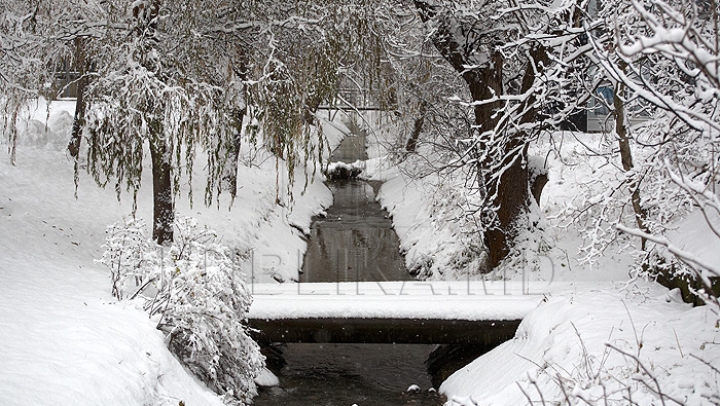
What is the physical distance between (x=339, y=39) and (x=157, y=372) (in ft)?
19.0

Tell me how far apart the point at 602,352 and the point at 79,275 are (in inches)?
270

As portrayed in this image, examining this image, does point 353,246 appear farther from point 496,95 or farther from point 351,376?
point 351,376

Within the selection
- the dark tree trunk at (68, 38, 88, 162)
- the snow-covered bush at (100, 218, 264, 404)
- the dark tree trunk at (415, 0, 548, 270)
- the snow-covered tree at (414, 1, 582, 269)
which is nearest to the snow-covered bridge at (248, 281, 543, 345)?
the snow-covered bush at (100, 218, 264, 404)

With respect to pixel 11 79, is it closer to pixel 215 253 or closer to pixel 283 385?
pixel 215 253

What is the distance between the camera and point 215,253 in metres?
7.73

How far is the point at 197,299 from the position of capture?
6859 millimetres

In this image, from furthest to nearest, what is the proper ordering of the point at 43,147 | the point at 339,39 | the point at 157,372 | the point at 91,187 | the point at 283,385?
1. the point at 43,147
2. the point at 91,187
3. the point at 339,39
4. the point at 283,385
5. the point at 157,372

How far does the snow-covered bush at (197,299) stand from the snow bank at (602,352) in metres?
2.40

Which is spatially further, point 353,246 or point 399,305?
point 353,246

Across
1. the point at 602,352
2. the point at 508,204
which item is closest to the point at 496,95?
the point at 508,204

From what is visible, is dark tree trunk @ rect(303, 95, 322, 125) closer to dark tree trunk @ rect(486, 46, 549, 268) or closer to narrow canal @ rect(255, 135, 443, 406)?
dark tree trunk @ rect(486, 46, 549, 268)

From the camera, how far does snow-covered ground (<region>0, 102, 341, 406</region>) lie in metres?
5.14

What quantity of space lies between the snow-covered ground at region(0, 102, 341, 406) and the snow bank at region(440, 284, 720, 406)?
8.80 feet

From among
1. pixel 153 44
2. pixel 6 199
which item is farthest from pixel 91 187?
pixel 153 44
